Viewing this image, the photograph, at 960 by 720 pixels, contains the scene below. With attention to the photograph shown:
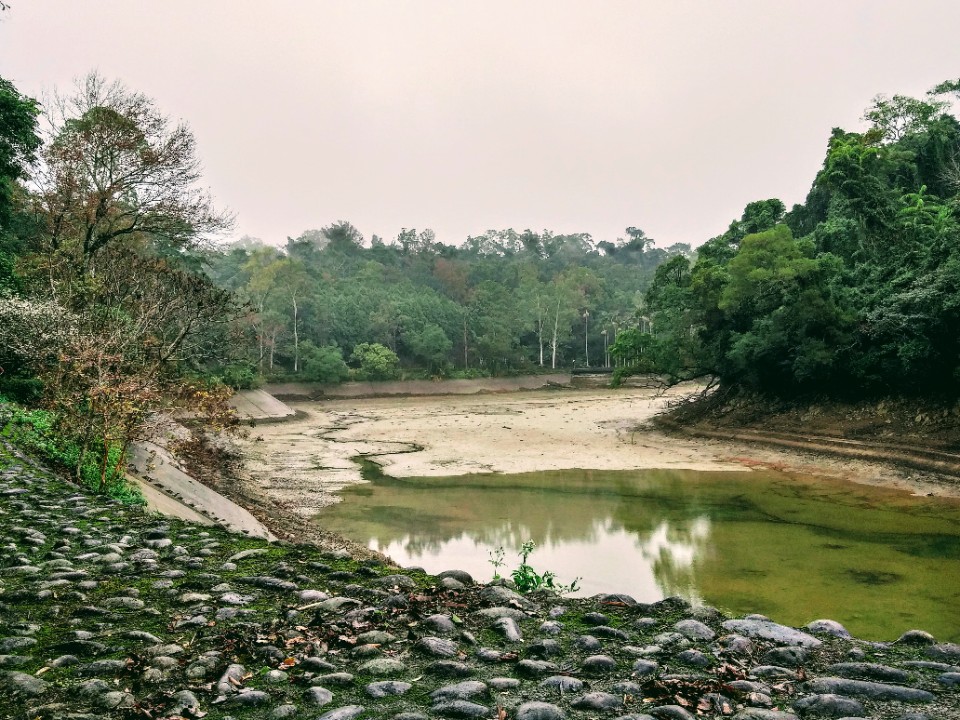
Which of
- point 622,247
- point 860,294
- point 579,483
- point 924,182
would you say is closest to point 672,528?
point 579,483

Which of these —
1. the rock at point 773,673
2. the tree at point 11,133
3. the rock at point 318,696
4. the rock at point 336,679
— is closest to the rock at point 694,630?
the rock at point 773,673

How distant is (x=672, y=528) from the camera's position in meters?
14.0

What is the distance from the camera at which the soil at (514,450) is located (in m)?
18.0

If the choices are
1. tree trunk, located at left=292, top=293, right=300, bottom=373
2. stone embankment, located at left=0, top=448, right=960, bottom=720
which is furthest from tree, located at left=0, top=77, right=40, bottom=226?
tree trunk, located at left=292, top=293, right=300, bottom=373

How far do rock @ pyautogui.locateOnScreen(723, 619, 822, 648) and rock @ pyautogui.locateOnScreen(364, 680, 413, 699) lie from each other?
2.33 metres

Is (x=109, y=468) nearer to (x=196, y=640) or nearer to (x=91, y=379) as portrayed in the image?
(x=91, y=379)

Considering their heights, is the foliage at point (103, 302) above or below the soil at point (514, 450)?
above

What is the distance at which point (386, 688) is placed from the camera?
330cm

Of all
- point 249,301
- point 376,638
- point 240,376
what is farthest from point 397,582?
point 240,376

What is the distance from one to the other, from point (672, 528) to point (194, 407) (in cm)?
1103

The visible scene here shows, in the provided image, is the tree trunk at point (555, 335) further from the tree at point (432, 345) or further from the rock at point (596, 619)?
the rock at point (596, 619)

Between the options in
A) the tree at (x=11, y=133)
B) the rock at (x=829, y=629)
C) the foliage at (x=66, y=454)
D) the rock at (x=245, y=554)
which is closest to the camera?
the rock at (x=829, y=629)

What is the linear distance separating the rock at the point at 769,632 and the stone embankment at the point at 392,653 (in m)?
0.02

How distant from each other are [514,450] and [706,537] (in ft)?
42.0
